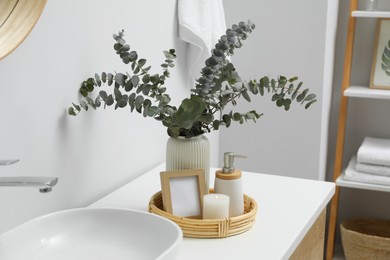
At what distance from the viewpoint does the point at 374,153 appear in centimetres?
261

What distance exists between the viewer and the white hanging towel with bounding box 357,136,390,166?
2.58 meters

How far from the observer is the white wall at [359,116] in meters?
2.82

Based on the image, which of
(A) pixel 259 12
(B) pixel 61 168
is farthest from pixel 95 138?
(A) pixel 259 12

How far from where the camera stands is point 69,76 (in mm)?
1602

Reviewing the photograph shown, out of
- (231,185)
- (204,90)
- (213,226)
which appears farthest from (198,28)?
(213,226)

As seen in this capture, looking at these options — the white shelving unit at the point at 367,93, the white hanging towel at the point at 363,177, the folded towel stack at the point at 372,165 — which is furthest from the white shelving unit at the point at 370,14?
the white hanging towel at the point at 363,177

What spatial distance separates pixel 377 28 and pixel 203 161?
4.82 feet

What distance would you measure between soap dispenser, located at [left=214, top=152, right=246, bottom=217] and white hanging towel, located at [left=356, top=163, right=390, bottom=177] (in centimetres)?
120

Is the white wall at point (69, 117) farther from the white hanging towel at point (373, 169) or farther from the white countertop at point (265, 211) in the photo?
the white hanging towel at point (373, 169)

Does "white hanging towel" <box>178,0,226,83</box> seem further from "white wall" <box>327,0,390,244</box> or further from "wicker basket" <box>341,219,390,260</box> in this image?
"wicker basket" <box>341,219,390,260</box>

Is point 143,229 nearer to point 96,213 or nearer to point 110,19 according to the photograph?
point 96,213

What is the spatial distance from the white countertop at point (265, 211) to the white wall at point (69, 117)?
81mm

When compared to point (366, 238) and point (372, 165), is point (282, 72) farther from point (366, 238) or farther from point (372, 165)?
point (366, 238)

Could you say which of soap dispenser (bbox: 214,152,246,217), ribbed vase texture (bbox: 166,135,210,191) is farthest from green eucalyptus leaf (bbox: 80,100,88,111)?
soap dispenser (bbox: 214,152,246,217)
